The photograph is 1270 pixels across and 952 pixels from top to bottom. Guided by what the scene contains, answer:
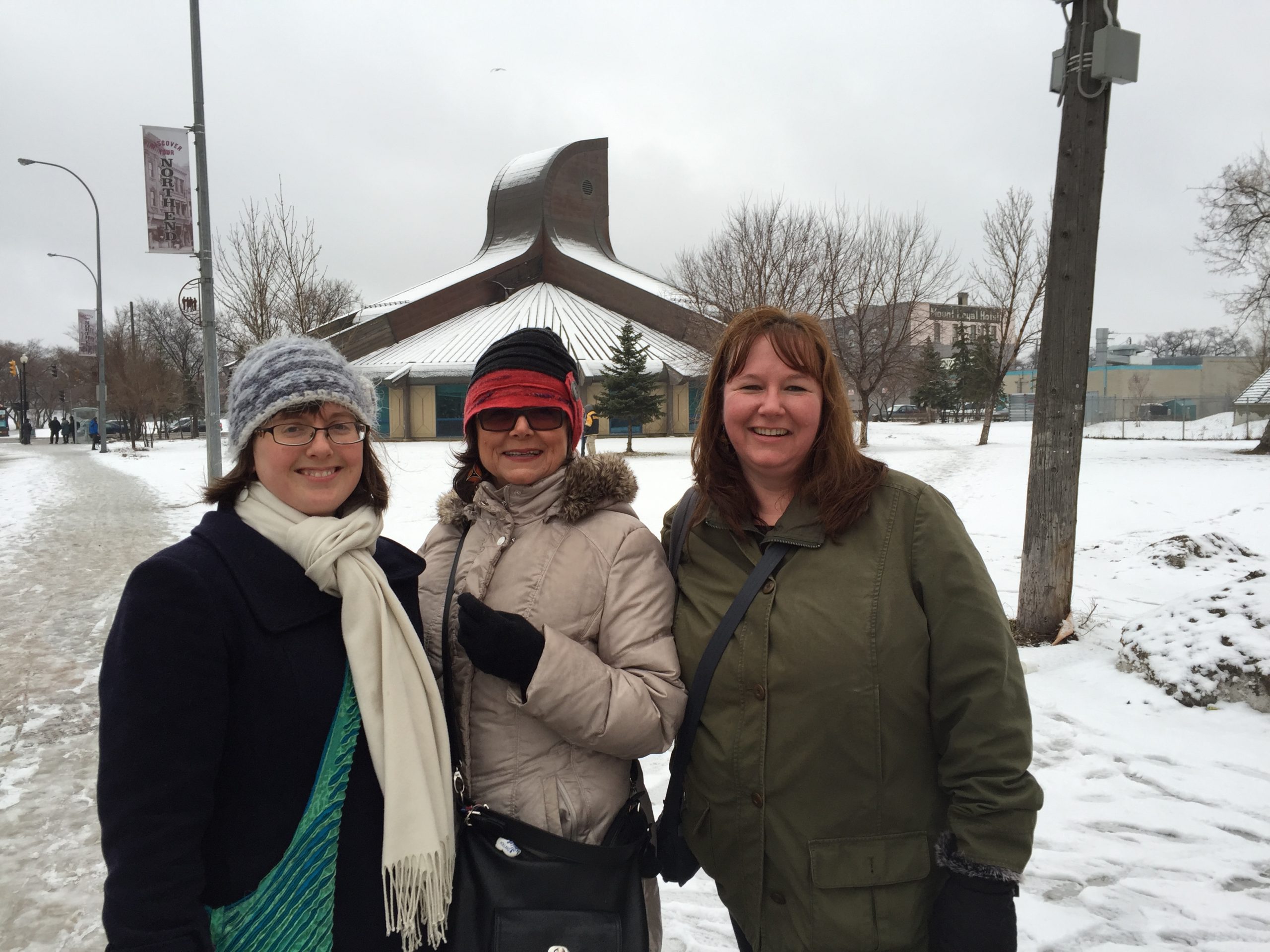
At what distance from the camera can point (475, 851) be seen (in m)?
1.77

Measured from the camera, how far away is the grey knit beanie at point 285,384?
1.71 m

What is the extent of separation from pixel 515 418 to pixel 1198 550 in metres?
7.88

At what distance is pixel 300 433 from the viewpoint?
175 centimetres

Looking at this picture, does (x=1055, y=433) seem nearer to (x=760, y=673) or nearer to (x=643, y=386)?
(x=760, y=673)

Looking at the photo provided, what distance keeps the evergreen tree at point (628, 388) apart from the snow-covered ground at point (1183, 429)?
15.4 meters

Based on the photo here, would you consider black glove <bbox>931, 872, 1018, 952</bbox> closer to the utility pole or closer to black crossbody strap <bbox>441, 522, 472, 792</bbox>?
black crossbody strap <bbox>441, 522, 472, 792</bbox>

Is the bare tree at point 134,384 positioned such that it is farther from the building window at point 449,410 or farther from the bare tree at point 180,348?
the building window at point 449,410

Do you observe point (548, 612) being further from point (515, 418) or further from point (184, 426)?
point (184, 426)

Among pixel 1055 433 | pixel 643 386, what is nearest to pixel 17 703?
pixel 1055 433

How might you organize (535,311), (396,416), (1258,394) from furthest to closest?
(535,311), (396,416), (1258,394)

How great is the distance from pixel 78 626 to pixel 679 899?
6.39 metres

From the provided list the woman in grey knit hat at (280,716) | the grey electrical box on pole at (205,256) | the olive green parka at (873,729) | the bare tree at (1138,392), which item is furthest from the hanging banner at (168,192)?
the bare tree at (1138,392)

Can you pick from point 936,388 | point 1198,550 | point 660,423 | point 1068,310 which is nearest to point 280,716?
point 1068,310

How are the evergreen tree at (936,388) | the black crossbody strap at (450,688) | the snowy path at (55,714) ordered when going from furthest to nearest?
the evergreen tree at (936,388), the snowy path at (55,714), the black crossbody strap at (450,688)
